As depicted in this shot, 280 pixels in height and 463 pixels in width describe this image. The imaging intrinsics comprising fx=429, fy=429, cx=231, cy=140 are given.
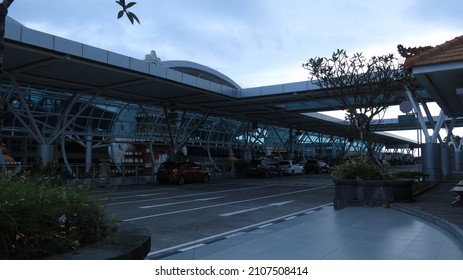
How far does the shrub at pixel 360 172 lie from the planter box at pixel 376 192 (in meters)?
0.42

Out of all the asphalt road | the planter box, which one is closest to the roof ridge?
the planter box

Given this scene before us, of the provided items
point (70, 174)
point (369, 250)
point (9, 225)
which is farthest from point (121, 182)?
point (9, 225)

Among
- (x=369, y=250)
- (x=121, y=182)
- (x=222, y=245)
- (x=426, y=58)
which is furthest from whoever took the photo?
(x=121, y=182)

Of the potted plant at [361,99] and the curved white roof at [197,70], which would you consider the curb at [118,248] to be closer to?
the potted plant at [361,99]

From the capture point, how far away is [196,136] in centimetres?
5016

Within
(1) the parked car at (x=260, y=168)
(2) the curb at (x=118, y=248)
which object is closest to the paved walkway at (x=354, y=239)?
(2) the curb at (x=118, y=248)

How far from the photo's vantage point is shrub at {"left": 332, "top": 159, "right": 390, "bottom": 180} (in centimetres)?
1280

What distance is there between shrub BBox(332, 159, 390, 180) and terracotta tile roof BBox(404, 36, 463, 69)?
3.59 metres

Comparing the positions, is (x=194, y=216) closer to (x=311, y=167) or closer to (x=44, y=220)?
(x=44, y=220)

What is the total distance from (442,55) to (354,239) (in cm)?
535

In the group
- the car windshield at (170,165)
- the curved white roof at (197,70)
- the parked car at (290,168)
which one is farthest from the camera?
the parked car at (290,168)

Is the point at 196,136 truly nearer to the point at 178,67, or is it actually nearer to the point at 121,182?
the point at 178,67

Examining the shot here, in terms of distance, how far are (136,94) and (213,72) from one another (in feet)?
47.3

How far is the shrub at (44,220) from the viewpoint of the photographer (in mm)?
3502
